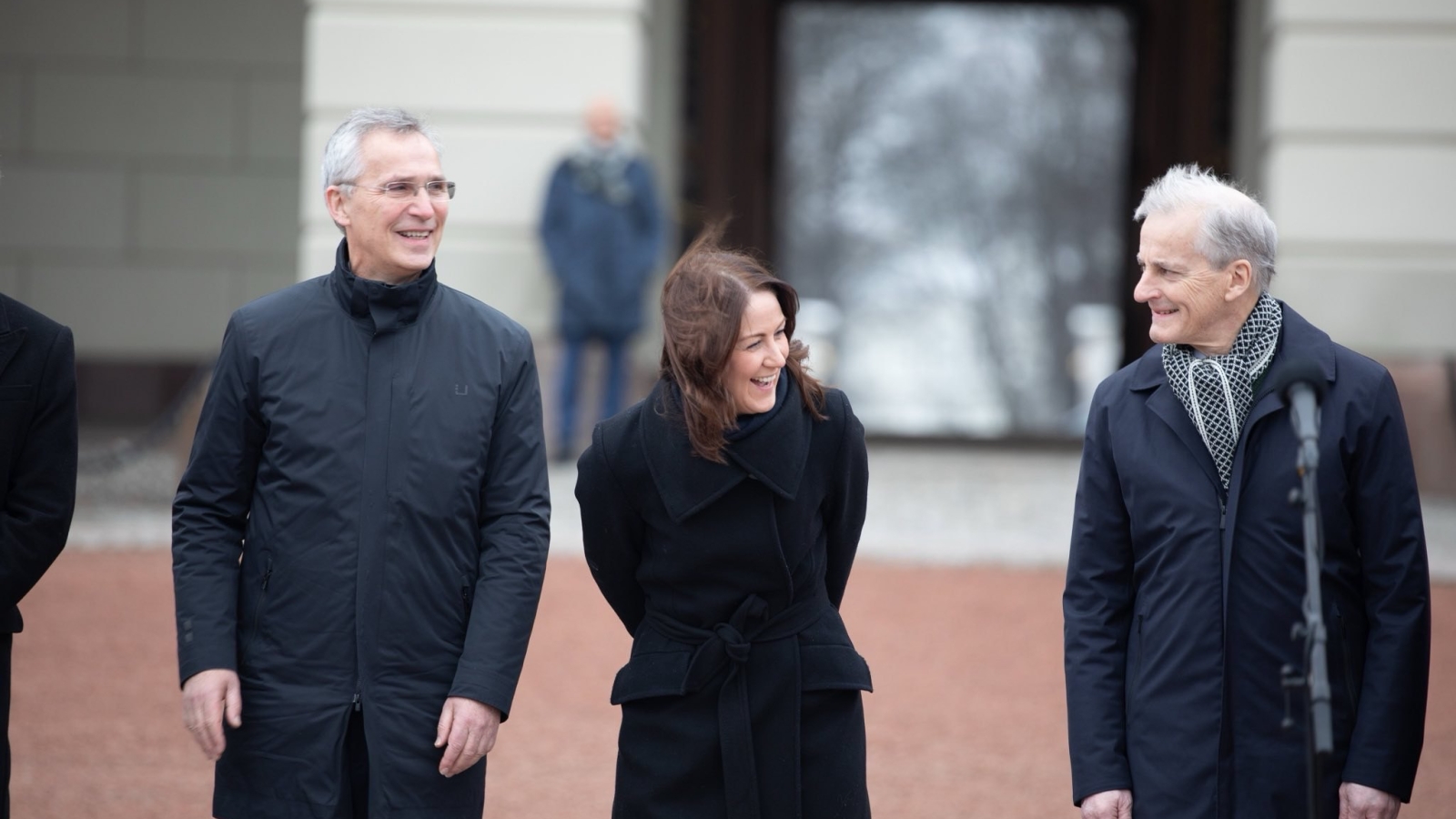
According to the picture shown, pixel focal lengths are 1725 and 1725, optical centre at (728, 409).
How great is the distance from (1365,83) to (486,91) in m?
5.21

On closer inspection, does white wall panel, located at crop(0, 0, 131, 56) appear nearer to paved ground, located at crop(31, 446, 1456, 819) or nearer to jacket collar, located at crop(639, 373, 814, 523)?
paved ground, located at crop(31, 446, 1456, 819)

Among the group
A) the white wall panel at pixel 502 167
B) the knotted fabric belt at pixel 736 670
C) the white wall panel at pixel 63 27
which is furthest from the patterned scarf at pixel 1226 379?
the white wall panel at pixel 63 27

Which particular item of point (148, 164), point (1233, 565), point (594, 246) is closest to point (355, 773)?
point (1233, 565)

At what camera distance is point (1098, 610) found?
3406mm

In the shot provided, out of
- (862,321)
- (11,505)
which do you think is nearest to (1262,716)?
(11,505)

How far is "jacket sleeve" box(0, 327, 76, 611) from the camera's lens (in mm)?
3432

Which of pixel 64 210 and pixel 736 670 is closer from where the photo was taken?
pixel 736 670

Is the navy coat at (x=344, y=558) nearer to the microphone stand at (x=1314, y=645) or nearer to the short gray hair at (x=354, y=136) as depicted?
the short gray hair at (x=354, y=136)

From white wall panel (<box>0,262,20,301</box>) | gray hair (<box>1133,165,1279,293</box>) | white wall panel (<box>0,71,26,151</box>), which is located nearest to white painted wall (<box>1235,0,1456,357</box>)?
gray hair (<box>1133,165,1279,293</box>)

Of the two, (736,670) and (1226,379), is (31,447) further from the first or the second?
(1226,379)

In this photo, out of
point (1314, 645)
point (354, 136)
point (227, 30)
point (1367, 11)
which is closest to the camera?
point (1314, 645)

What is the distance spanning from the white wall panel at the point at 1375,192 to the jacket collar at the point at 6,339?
8309 mm

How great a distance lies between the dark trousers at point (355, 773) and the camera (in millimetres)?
3371

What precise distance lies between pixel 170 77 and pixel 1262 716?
12.5 meters
